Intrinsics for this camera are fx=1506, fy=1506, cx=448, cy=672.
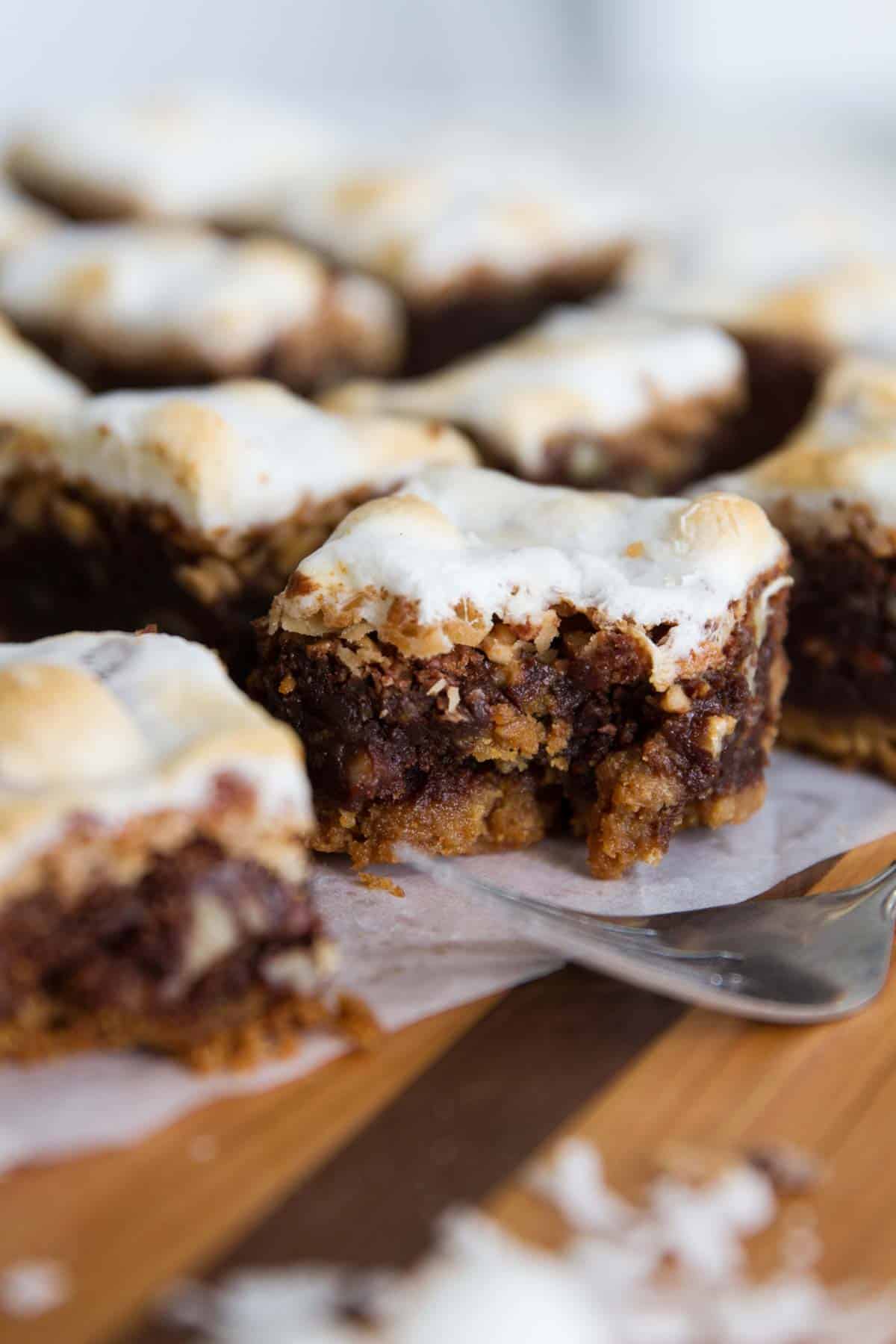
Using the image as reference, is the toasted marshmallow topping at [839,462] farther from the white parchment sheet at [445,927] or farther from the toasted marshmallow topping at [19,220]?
Result: the toasted marshmallow topping at [19,220]

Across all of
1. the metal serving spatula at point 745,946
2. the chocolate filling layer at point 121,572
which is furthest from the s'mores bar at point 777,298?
the metal serving spatula at point 745,946

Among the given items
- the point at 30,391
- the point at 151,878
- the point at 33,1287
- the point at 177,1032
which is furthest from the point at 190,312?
the point at 33,1287

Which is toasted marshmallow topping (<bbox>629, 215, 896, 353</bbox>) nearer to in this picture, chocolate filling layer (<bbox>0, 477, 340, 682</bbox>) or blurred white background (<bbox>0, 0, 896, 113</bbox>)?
chocolate filling layer (<bbox>0, 477, 340, 682</bbox>)

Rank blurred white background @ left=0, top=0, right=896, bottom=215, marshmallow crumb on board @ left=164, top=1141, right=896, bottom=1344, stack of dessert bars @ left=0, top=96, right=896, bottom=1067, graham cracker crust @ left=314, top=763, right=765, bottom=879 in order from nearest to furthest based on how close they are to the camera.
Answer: marshmallow crumb on board @ left=164, top=1141, right=896, bottom=1344 < stack of dessert bars @ left=0, top=96, right=896, bottom=1067 < graham cracker crust @ left=314, top=763, right=765, bottom=879 < blurred white background @ left=0, top=0, right=896, bottom=215

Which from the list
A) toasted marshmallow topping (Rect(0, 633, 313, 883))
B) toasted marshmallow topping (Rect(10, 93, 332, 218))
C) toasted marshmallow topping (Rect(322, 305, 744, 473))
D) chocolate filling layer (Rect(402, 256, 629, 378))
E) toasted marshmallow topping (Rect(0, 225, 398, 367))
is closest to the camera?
toasted marshmallow topping (Rect(0, 633, 313, 883))

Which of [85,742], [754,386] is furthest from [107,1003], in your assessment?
[754,386]

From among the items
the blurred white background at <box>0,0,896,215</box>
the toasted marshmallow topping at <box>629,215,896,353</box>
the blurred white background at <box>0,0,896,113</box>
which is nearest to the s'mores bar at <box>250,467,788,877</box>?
the toasted marshmallow topping at <box>629,215,896,353</box>

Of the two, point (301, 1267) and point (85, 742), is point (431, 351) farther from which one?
point (301, 1267)

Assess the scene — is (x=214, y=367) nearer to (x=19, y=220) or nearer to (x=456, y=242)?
(x=456, y=242)
